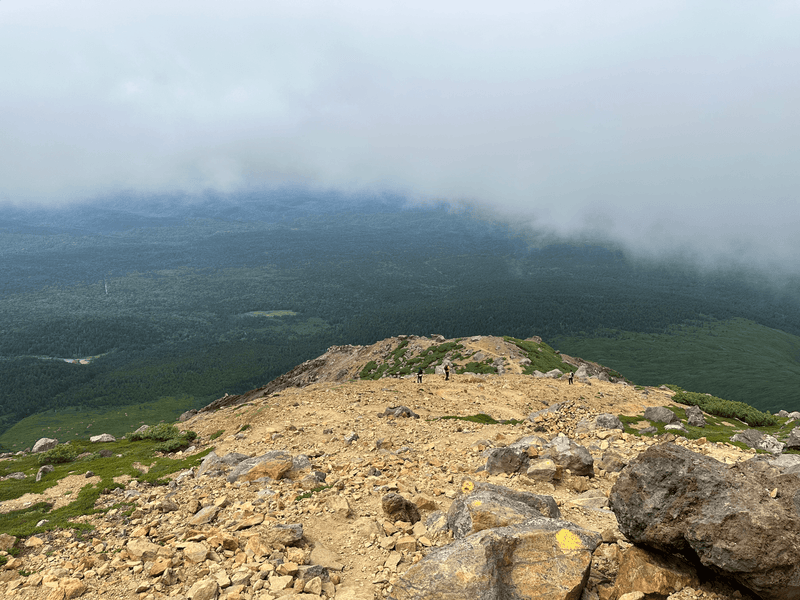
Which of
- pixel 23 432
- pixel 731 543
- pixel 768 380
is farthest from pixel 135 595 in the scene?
pixel 768 380

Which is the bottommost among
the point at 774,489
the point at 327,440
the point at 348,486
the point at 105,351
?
the point at 105,351

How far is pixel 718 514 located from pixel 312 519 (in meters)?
9.35

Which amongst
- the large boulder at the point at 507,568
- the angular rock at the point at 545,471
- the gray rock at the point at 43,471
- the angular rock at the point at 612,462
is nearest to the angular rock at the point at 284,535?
the large boulder at the point at 507,568

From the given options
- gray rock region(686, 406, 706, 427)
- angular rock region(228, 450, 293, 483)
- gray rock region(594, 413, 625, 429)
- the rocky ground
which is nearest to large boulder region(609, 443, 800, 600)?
the rocky ground

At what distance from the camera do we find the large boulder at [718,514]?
21.1 feet

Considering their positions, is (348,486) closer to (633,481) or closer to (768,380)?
(633,481)

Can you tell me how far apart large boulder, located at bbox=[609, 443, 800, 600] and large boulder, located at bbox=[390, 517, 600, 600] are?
114 cm

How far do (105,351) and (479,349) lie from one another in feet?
540

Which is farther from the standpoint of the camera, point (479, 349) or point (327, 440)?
point (479, 349)

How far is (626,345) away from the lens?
152 meters

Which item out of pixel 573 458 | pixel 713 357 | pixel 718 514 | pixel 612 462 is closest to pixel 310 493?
pixel 573 458

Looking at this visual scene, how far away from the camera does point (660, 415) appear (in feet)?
74.8

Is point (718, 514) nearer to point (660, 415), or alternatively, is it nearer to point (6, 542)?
point (6, 542)

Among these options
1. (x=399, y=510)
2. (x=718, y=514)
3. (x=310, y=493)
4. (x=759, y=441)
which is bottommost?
(x=759, y=441)
